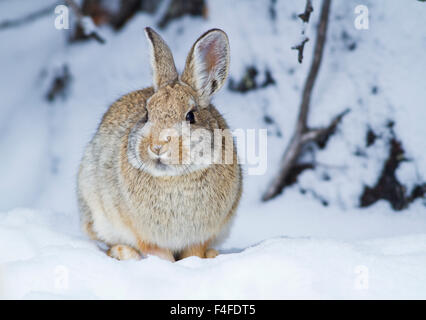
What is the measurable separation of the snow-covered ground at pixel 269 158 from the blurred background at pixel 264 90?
1 centimetres

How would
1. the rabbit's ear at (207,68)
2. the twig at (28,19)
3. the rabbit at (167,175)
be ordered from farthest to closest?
the twig at (28,19)
the rabbit's ear at (207,68)
the rabbit at (167,175)

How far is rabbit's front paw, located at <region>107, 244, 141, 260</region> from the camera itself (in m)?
2.75

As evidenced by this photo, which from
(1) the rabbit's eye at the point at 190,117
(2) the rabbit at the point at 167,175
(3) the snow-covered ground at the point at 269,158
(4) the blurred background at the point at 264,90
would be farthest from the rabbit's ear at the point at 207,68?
(3) the snow-covered ground at the point at 269,158

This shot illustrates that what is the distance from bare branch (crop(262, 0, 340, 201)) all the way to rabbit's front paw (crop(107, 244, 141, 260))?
1509 millimetres

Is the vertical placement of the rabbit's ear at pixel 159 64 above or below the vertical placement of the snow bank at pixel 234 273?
above

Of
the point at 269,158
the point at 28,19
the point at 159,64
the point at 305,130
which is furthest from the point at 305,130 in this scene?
the point at 28,19

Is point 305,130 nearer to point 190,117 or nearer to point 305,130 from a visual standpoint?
point 305,130

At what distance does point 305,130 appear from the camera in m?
3.94

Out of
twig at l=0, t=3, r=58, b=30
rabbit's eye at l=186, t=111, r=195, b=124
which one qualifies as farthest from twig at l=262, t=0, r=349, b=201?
twig at l=0, t=3, r=58, b=30

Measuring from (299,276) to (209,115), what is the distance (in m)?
0.97

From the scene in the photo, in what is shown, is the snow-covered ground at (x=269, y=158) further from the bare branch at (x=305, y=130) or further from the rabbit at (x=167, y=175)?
the rabbit at (x=167, y=175)

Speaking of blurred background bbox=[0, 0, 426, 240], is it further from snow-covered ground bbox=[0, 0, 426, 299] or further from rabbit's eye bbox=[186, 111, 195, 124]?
rabbit's eye bbox=[186, 111, 195, 124]

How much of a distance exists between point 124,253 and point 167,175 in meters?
0.54

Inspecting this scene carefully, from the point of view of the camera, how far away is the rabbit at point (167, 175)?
2.46 m
